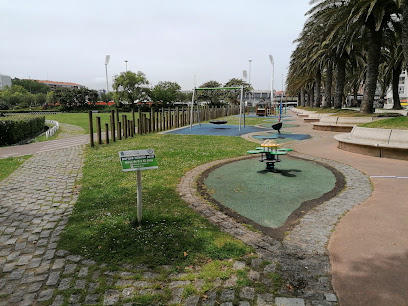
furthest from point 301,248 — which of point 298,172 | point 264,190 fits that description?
point 298,172

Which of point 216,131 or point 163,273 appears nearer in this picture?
point 163,273

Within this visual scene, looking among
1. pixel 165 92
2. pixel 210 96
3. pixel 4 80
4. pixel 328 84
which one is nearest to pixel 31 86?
pixel 4 80

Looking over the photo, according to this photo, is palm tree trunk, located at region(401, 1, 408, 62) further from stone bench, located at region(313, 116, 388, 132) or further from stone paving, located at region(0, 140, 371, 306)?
stone paving, located at region(0, 140, 371, 306)

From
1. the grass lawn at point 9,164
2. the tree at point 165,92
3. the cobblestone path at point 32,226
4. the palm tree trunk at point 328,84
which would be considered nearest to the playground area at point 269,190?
the cobblestone path at point 32,226

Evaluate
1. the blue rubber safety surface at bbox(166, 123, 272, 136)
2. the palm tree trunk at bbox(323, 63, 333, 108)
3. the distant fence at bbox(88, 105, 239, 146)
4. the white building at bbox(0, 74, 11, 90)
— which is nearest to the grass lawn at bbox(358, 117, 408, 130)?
the blue rubber safety surface at bbox(166, 123, 272, 136)

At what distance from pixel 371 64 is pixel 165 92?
50.2m

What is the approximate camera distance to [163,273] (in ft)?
10.6

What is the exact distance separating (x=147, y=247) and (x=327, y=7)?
70.6ft

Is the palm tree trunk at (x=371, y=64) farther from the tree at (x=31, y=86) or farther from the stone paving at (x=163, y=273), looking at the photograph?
the tree at (x=31, y=86)

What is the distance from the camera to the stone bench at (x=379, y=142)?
9.02m

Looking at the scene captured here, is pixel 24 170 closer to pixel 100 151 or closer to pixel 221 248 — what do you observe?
pixel 100 151

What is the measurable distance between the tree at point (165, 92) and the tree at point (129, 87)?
89.5 inches

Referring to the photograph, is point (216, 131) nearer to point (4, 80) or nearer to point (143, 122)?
point (143, 122)

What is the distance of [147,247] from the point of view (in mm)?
3736
